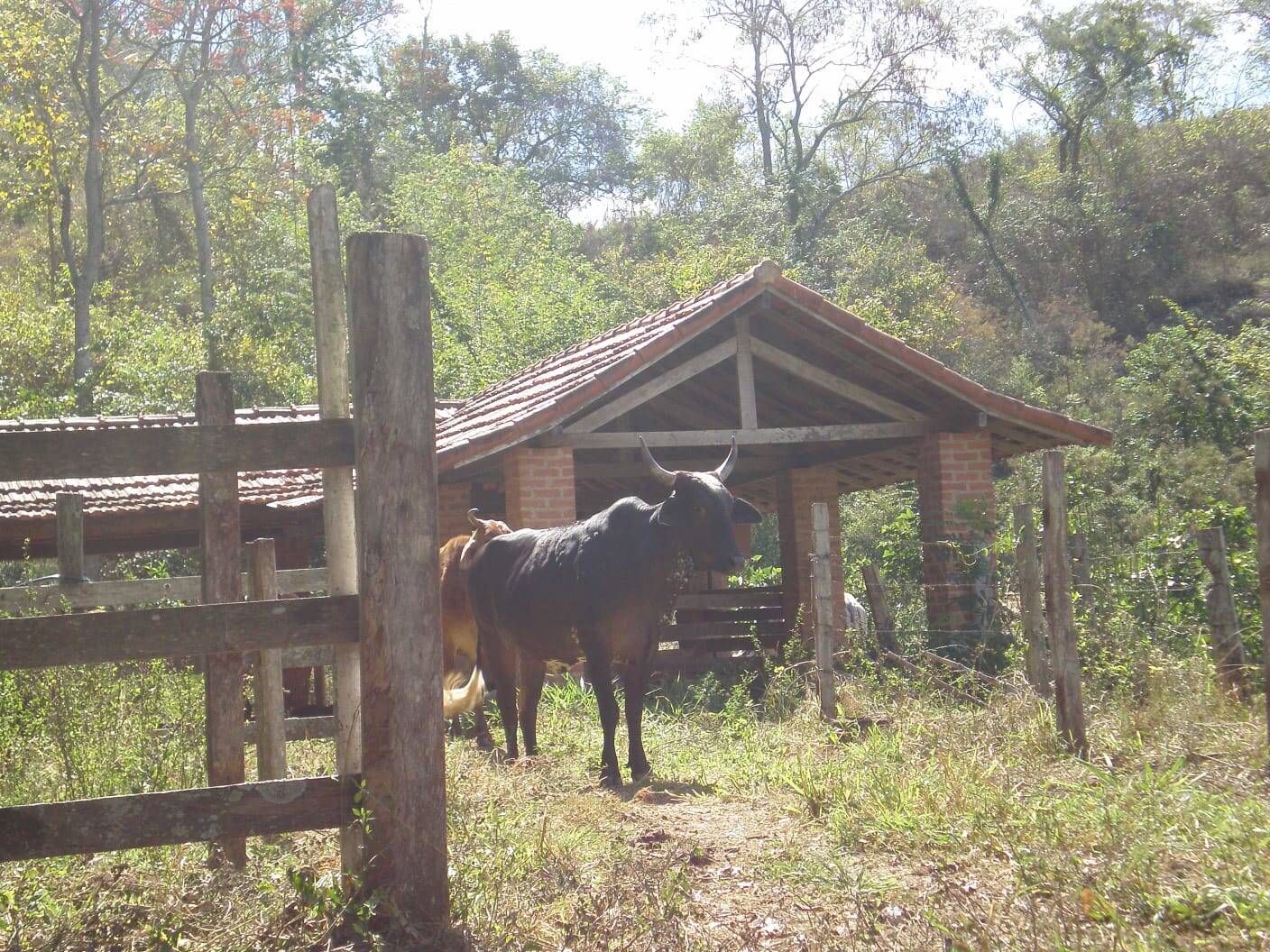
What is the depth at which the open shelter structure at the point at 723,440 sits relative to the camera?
11.4 meters

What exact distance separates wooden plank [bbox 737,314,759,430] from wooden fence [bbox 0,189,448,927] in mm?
7737

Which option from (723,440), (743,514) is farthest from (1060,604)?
(723,440)

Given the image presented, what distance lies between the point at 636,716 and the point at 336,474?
3.80 meters

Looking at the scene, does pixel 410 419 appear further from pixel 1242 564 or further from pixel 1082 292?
pixel 1082 292

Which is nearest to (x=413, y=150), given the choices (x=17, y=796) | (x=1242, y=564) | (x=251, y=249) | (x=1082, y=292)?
(x=251, y=249)

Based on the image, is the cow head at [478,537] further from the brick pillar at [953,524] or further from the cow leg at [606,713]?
the brick pillar at [953,524]

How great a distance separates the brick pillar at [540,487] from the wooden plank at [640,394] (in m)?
0.29

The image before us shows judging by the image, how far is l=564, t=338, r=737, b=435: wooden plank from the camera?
455 inches

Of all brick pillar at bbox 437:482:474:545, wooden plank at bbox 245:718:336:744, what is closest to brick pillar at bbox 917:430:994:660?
brick pillar at bbox 437:482:474:545

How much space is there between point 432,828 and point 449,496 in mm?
9228

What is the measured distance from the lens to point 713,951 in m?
3.97

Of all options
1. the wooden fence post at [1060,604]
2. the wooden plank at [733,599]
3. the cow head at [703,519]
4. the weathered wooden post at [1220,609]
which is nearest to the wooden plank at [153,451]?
the cow head at [703,519]

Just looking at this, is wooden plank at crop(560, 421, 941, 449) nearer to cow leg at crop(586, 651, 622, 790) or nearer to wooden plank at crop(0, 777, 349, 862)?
cow leg at crop(586, 651, 622, 790)

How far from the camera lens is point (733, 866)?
516 centimetres
